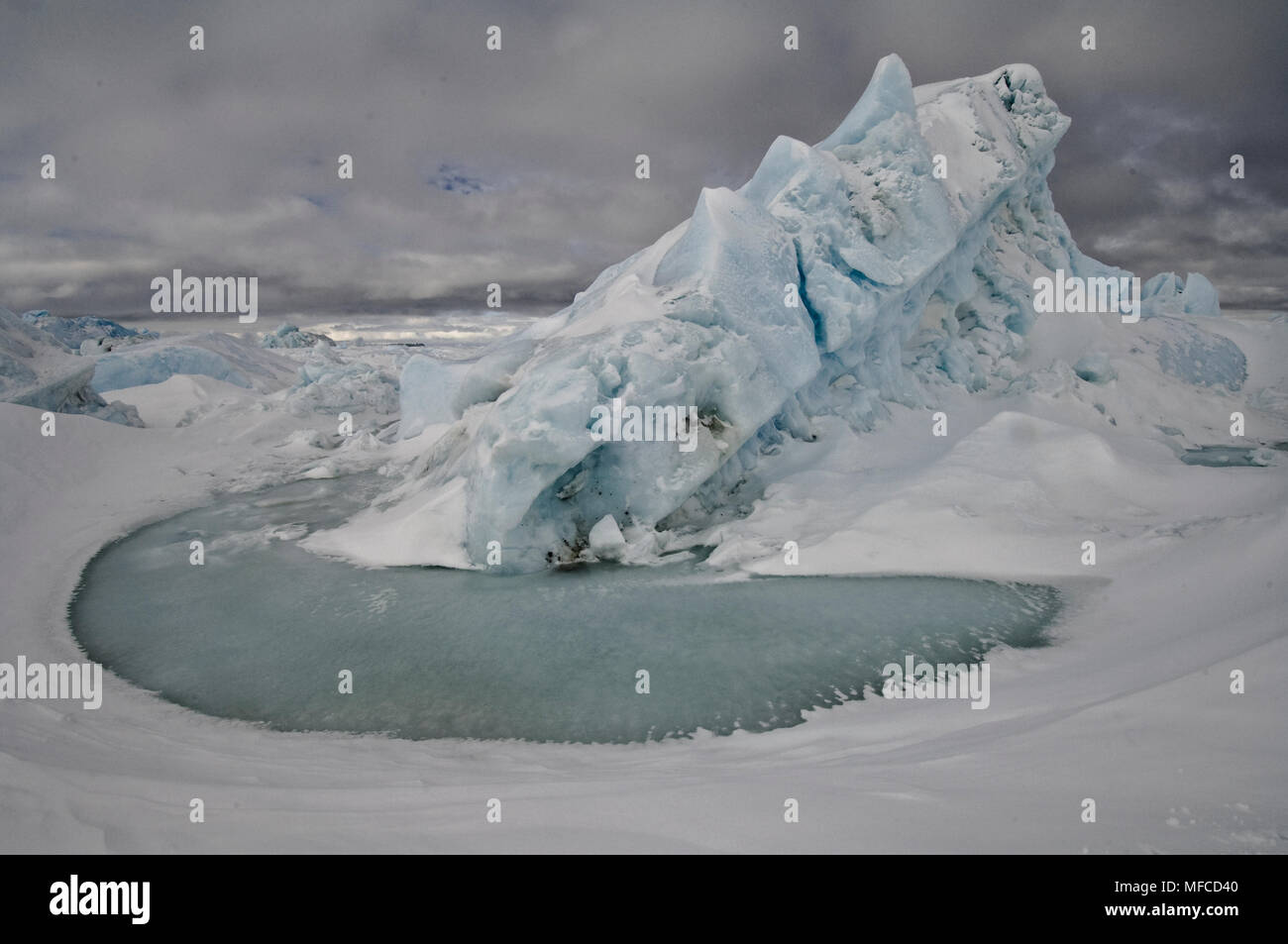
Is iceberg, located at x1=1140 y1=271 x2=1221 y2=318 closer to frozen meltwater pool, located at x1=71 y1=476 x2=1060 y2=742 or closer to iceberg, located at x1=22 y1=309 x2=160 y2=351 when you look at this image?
frozen meltwater pool, located at x1=71 y1=476 x2=1060 y2=742

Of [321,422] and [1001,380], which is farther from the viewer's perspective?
[321,422]

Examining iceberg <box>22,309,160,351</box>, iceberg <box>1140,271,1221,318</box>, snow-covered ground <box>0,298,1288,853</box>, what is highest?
iceberg <box>22,309,160,351</box>

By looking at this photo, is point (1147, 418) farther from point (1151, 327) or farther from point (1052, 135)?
point (1052, 135)

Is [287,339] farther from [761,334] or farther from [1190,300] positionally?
[1190,300]

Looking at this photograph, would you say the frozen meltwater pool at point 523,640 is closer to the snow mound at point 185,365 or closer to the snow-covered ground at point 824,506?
the snow-covered ground at point 824,506

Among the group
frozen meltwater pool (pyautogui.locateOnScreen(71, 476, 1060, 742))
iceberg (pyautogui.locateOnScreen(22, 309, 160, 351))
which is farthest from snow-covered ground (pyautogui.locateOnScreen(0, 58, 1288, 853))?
iceberg (pyautogui.locateOnScreen(22, 309, 160, 351))
